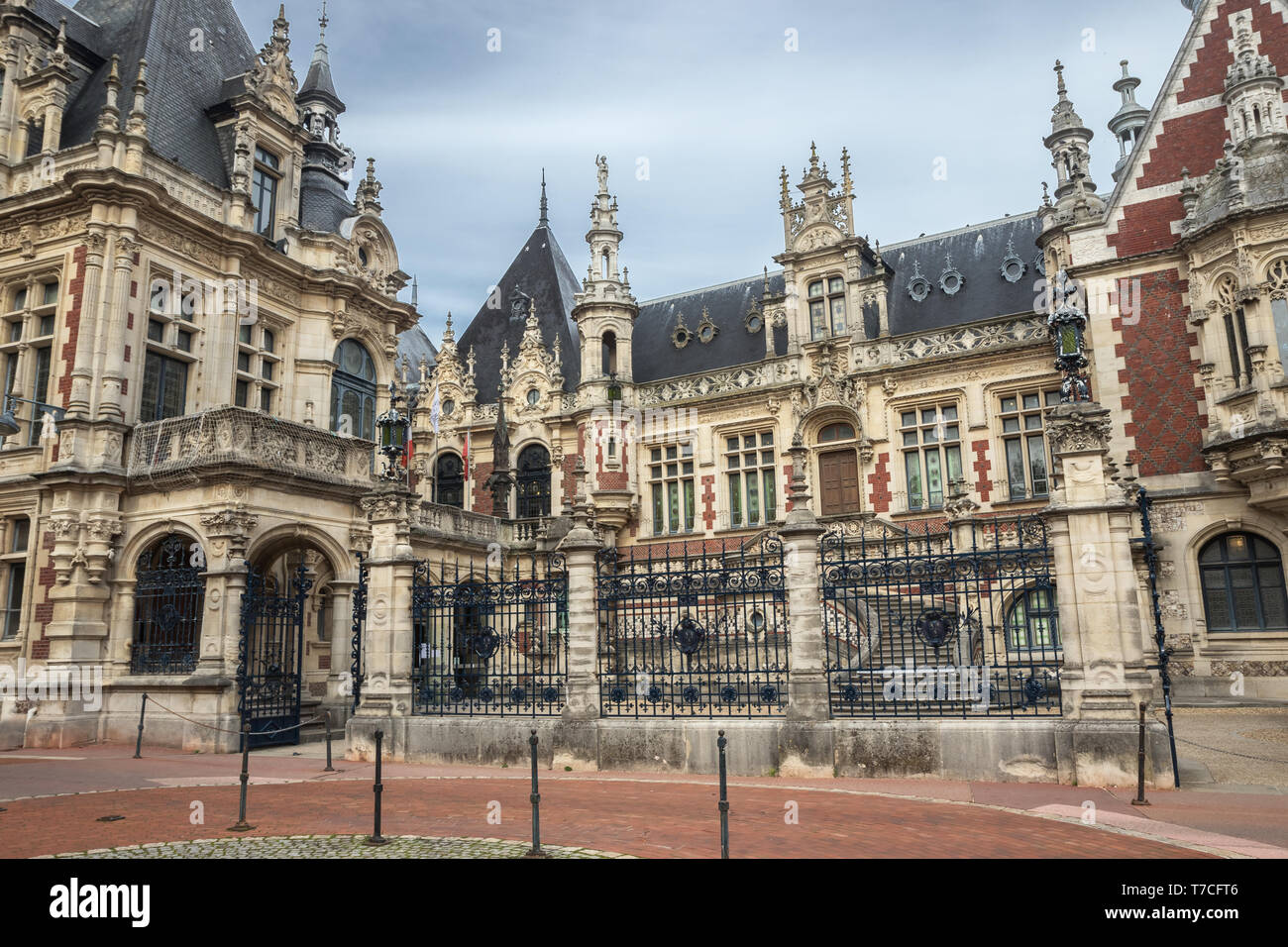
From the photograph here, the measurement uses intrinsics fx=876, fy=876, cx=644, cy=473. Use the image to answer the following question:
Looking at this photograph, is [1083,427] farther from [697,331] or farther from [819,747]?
[697,331]

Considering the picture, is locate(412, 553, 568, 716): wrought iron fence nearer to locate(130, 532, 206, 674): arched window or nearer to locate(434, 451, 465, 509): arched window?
locate(130, 532, 206, 674): arched window

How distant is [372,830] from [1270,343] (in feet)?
69.5

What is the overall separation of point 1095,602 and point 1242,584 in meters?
13.2

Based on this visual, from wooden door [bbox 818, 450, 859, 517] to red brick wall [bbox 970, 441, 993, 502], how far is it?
3.75 metres

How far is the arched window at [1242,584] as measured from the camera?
20.3m

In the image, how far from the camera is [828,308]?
3039 cm

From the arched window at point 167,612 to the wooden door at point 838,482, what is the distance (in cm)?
1888

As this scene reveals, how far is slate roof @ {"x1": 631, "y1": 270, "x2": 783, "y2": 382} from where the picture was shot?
33.9m

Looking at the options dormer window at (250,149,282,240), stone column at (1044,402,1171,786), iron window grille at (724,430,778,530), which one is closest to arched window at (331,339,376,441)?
dormer window at (250,149,282,240)

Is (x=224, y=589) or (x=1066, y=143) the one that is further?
(x=1066, y=143)

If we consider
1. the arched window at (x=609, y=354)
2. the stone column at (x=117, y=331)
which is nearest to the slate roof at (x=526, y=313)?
the arched window at (x=609, y=354)

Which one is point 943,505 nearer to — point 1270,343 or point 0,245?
point 1270,343

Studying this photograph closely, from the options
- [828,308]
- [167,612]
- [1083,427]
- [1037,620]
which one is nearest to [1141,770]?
[1083,427]
